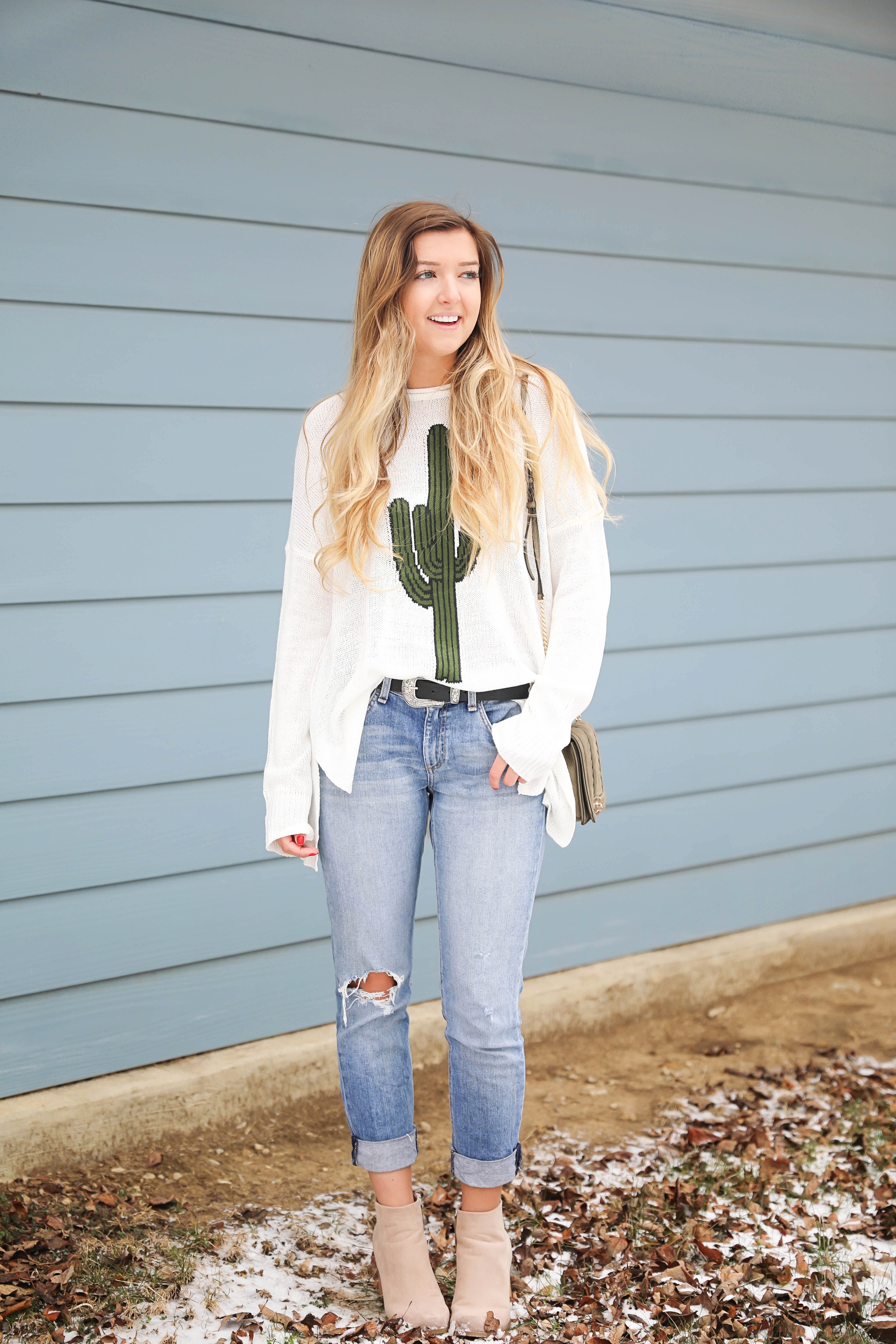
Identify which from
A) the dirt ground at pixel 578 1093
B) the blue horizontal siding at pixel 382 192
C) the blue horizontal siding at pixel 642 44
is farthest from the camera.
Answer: the blue horizontal siding at pixel 642 44

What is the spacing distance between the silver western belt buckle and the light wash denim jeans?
1 cm

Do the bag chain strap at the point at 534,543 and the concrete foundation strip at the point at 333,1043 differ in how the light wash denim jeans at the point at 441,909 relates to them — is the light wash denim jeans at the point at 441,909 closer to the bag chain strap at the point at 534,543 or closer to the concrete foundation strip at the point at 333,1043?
the bag chain strap at the point at 534,543

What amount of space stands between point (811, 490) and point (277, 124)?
2005mm

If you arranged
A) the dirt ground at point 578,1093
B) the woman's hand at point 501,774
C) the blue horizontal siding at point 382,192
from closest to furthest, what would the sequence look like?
1. the woman's hand at point 501,774
2. the blue horizontal siding at point 382,192
3. the dirt ground at point 578,1093

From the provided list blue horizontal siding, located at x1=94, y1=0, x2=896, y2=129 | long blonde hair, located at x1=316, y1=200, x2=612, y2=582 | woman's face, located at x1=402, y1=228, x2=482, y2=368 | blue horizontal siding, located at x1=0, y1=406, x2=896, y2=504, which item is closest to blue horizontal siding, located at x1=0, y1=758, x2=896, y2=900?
blue horizontal siding, located at x1=0, y1=406, x2=896, y2=504

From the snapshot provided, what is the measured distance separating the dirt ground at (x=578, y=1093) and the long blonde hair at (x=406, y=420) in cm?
155

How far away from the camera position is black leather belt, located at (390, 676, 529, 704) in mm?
1854

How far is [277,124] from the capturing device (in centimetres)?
270

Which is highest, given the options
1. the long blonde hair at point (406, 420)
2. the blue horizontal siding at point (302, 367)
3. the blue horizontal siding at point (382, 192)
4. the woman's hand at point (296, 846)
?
the blue horizontal siding at point (382, 192)

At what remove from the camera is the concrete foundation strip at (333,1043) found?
2625 mm

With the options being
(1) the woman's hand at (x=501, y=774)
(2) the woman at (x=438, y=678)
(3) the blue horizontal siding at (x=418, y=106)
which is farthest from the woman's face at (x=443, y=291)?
(3) the blue horizontal siding at (x=418, y=106)

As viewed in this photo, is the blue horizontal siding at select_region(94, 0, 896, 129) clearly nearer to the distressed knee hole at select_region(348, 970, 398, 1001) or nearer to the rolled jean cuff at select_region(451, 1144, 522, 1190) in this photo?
the distressed knee hole at select_region(348, 970, 398, 1001)

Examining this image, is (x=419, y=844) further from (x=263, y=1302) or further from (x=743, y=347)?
(x=743, y=347)

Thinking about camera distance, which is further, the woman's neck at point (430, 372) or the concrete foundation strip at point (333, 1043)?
the concrete foundation strip at point (333, 1043)
